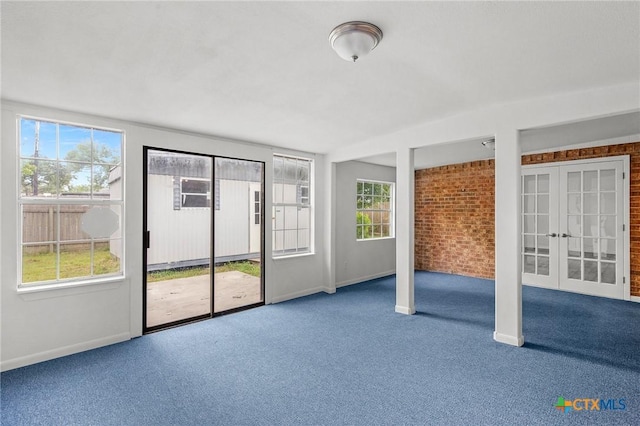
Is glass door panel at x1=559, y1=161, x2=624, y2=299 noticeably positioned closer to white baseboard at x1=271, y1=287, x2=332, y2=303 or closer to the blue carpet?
the blue carpet

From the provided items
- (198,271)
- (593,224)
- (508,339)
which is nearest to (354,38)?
(508,339)

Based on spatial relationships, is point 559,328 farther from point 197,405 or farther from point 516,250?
point 197,405

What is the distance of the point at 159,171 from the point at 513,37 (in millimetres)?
4299

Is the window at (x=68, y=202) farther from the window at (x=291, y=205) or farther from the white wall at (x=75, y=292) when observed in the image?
the window at (x=291, y=205)

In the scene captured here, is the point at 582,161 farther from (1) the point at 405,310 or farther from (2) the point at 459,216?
(1) the point at 405,310

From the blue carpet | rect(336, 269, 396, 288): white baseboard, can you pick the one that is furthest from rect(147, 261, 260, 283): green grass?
the blue carpet

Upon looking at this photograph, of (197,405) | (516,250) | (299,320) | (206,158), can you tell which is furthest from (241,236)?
(516,250)

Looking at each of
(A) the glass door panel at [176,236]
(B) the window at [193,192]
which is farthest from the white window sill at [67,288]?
(B) the window at [193,192]

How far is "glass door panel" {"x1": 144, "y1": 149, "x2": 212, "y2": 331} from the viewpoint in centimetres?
427

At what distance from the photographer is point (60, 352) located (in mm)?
3141

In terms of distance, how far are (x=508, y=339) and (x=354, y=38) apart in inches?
132

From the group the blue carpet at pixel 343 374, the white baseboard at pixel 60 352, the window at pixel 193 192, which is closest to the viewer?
the blue carpet at pixel 343 374

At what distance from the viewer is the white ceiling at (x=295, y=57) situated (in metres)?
1.76

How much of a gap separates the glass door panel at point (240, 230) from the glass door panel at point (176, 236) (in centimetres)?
28
